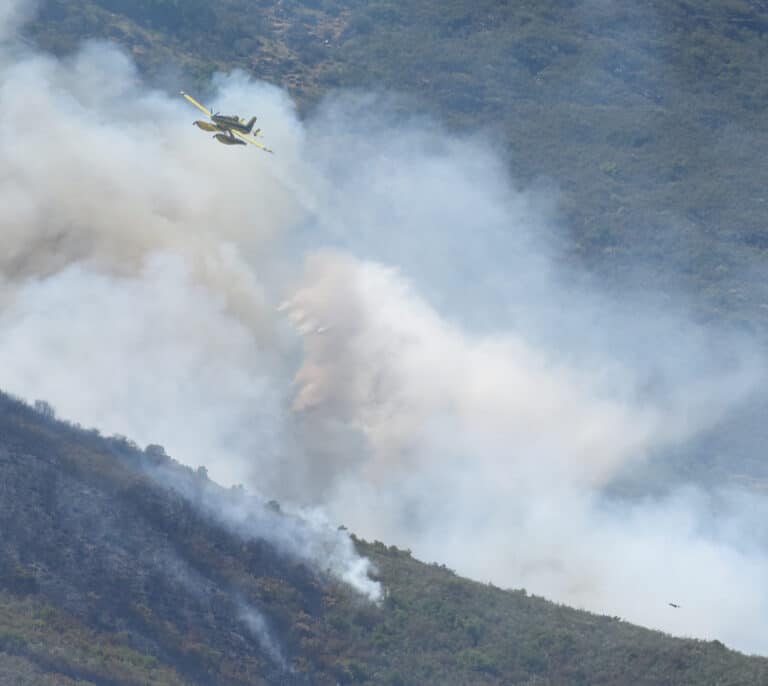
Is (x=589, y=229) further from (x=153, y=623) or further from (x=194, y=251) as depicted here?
(x=153, y=623)

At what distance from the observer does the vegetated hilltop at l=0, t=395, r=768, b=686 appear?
78125 millimetres

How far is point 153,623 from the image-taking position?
79.4 m

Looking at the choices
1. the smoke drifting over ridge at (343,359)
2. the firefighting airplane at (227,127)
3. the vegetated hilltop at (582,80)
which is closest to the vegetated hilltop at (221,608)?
the smoke drifting over ridge at (343,359)

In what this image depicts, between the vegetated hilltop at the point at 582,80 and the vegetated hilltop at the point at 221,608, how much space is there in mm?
60096

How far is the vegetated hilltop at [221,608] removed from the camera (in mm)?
78125

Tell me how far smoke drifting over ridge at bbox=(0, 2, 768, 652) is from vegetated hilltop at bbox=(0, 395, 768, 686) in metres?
16.5

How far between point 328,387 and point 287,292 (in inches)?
326

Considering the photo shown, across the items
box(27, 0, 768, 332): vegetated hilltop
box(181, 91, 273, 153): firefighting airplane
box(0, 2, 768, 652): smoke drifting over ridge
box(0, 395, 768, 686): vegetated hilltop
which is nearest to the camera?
box(0, 395, 768, 686): vegetated hilltop

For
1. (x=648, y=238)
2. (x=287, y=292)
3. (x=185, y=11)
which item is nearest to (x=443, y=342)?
(x=287, y=292)

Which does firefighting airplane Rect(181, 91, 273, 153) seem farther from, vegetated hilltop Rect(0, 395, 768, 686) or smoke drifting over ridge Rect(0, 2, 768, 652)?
vegetated hilltop Rect(0, 395, 768, 686)

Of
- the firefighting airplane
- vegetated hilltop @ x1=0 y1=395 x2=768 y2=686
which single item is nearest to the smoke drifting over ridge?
the firefighting airplane

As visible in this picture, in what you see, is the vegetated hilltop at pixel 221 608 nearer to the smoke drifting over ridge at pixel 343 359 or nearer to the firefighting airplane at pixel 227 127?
the smoke drifting over ridge at pixel 343 359

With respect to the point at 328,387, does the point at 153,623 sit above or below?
below

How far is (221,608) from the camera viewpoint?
8206cm
